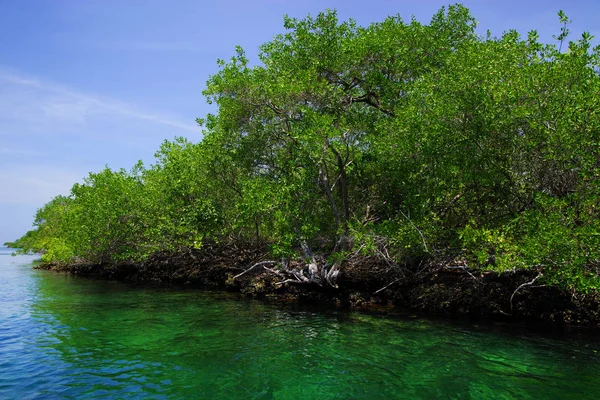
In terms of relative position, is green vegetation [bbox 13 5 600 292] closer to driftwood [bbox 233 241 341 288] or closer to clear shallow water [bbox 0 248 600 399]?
driftwood [bbox 233 241 341 288]

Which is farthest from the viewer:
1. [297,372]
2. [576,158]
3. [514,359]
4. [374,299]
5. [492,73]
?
[374,299]

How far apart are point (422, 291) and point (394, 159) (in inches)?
263

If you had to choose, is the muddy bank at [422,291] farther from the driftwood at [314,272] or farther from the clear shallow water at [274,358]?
the clear shallow water at [274,358]

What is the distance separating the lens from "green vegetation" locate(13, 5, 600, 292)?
13.7 metres

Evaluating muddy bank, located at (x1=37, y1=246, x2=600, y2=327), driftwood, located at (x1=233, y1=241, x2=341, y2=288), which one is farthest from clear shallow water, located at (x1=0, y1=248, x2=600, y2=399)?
driftwood, located at (x1=233, y1=241, x2=341, y2=288)

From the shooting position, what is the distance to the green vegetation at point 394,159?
13.7 metres

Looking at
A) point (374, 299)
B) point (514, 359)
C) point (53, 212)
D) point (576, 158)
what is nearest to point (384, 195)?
point (374, 299)

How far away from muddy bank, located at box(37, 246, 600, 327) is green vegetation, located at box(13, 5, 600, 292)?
1.34m

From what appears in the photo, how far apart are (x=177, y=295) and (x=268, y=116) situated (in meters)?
12.1

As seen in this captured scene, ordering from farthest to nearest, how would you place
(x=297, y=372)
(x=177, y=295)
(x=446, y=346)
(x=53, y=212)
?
(x=53, y=212) → (x=177, y=295) → (x=446, y=346) → (x=297, y=372)

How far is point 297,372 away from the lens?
33.5ft

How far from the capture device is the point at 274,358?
11.3m

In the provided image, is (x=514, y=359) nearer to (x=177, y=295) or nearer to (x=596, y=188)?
(x=596, y=188)

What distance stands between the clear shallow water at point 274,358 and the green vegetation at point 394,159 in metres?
3.30
